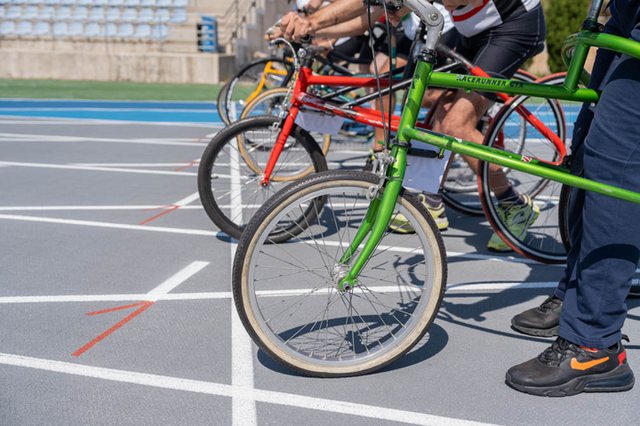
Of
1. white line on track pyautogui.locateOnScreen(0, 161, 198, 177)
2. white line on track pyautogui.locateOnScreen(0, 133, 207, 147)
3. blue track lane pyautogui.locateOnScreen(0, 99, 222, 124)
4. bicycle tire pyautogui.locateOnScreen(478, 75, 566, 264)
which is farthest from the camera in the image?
blue track lane pyautogui.locateOnScreen(0, 99, 222, 124)

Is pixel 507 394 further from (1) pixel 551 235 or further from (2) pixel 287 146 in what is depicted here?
(2) pixel 287 146

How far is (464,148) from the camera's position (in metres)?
2.68

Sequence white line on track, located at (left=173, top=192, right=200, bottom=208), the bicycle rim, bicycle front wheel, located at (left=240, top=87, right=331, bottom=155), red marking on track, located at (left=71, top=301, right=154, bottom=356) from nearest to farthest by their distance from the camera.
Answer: red marking on track, located at (left=71, top=301, right=154, bottom=356)
bicycle front wheel, located at (left=240, top=87, right=331, bottom=155)
white line on track, located at (left=173, top=192, right=200, bottom=208)
the bicycle rim

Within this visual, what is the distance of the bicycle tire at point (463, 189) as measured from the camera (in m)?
5.29

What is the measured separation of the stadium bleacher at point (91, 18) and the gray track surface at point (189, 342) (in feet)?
54.0

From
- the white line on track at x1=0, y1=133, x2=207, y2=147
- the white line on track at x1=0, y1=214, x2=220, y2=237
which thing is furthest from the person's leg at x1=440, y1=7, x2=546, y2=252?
the white line on track at x1=0, y1=133, x2=207, y2=147

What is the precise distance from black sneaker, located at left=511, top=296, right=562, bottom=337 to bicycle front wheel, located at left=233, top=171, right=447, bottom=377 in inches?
20.0

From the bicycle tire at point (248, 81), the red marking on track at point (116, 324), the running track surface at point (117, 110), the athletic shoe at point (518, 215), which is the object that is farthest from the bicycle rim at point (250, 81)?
the red marking on track at point (116, 324)

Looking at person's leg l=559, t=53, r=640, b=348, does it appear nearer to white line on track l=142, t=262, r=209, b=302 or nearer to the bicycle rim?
white line on track l=142, t=262, r=209, b=302

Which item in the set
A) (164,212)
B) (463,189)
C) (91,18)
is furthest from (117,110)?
(91,18)

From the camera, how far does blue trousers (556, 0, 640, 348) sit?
8.25 ft

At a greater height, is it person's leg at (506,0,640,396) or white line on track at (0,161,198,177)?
person's leg at (506,0,640,396)

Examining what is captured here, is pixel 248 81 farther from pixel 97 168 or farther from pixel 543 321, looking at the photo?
pixel 543 321

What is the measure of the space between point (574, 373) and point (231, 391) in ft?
4.20
